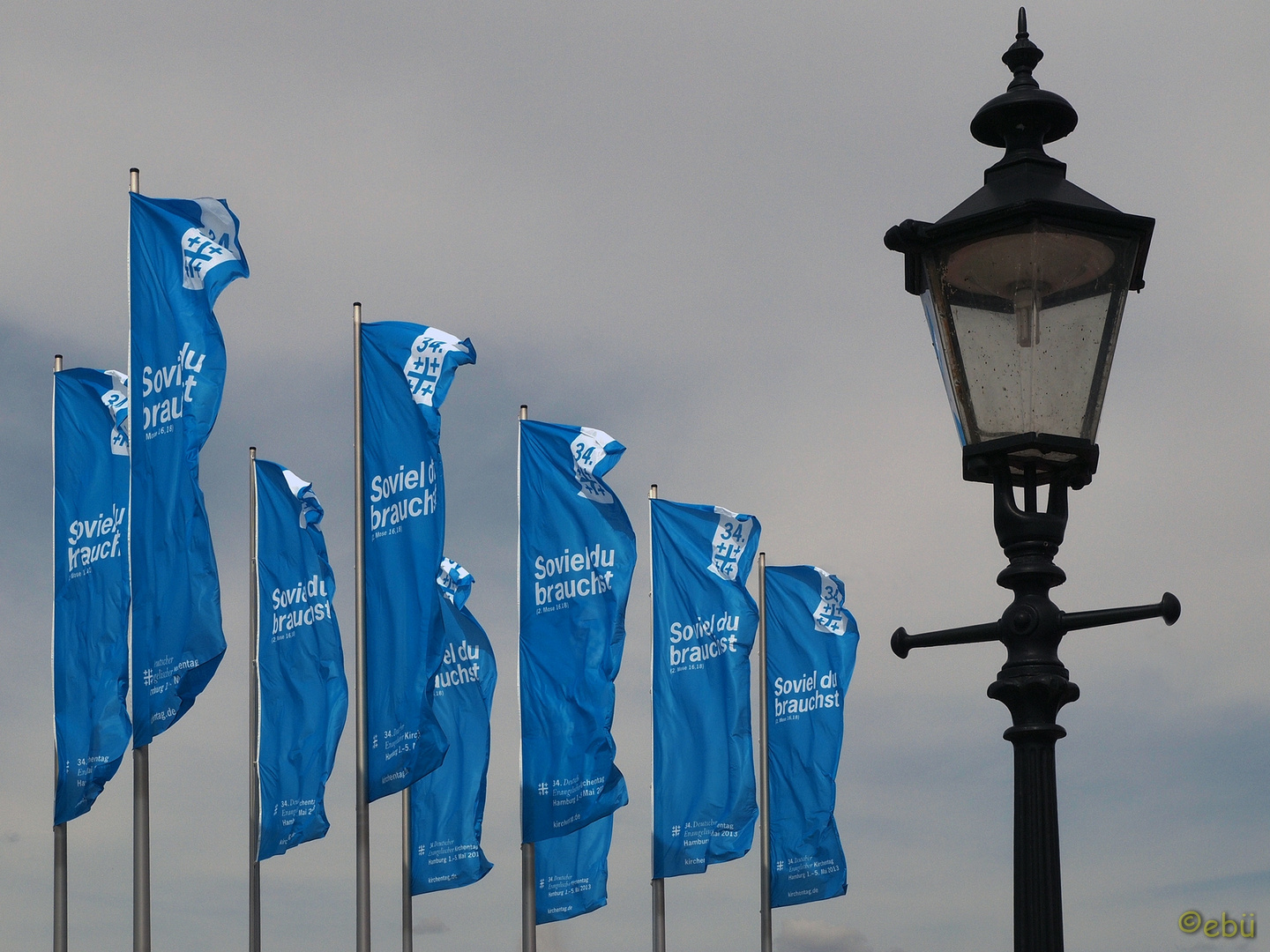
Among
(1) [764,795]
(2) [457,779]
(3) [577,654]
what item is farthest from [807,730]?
(3) [577,654]

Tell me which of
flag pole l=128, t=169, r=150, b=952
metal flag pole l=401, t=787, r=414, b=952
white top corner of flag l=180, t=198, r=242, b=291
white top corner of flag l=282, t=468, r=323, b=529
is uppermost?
white top corner of flag l=180, t=198, r=242, b=291

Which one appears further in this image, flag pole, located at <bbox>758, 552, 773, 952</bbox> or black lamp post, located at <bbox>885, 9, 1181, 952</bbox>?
flag pole, located at <bbox>758, 552, 773, 952</bbox>

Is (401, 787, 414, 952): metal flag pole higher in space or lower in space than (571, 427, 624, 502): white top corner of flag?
lower

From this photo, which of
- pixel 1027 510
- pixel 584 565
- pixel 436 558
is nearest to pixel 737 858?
pixel 584 565

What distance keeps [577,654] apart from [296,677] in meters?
4.05

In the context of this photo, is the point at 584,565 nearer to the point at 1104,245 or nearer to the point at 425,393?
the point at 425,393

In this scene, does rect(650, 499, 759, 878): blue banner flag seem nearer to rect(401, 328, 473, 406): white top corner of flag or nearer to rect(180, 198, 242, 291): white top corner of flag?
rect(401, 328, 473, 406): white top corner of flag

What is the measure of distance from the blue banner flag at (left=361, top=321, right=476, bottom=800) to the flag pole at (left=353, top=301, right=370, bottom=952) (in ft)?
0.26

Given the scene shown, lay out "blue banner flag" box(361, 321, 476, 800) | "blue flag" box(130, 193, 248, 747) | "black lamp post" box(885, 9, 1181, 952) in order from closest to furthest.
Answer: "black lamp post" box(885, 9, 1181, 952) < "blue flag" box(130, 193, 248, 747) < "blue banner flag" box(361, 321, 476, 800)

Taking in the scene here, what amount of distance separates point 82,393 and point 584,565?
685 cm

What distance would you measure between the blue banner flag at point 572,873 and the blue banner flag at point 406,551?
19.1ft

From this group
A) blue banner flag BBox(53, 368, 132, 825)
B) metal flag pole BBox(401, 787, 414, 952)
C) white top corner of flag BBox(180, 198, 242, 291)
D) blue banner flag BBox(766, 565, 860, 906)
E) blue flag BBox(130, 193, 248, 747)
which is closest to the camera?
blue flag BBox(130, 193, 248, 747)

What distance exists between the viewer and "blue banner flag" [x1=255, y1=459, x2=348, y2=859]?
24.5 m

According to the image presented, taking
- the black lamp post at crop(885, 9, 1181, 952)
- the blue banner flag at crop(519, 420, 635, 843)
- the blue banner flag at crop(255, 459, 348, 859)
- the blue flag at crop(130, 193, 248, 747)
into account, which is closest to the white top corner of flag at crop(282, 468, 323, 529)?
the blue banner flag at crop(255, 459, 348, 859)
